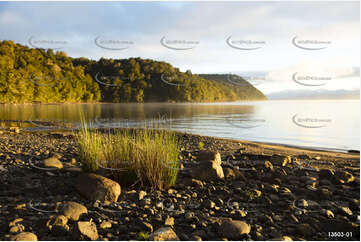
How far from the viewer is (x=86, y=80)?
113m

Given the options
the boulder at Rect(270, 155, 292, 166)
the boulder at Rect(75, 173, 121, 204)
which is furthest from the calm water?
the boulder at Rect(270, 155, 292, 166)

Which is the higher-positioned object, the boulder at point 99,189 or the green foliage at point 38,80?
the green foliage at point 38,80

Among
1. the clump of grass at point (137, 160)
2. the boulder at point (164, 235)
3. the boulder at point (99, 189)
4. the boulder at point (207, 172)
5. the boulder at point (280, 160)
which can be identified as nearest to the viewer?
the boulder at point (164, 235)

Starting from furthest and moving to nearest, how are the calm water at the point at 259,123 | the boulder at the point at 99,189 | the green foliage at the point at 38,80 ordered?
the green foliage at the point at 38,80
the calm water at the point at 259,123
the boulder at the point at 99,189

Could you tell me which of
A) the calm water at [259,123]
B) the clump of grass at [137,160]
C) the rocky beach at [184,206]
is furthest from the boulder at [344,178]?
the calm water at [259,123]

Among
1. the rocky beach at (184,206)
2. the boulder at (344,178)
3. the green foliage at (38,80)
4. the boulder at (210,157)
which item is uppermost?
the green foliage at (38,80)

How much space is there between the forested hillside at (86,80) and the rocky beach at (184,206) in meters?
86.8

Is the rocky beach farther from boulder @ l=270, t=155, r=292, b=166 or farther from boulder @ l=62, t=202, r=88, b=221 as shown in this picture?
boulder @ l=270, t=155, r=292, b=166

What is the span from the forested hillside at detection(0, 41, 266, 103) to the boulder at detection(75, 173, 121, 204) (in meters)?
87.2

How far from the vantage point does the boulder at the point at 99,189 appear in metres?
4.70

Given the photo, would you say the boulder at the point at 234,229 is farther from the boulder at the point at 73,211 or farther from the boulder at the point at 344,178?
the boulder at the point at 344,178

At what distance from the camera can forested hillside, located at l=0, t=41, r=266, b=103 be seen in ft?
267

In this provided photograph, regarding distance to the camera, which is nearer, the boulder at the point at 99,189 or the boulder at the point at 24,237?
the boulder at the point at 24,237

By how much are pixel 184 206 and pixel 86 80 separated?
390ft
